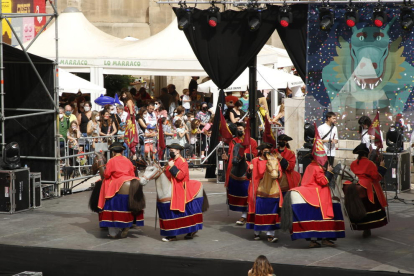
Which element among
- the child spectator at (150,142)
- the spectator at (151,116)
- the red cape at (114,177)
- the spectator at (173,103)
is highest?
the spectator at (173,103)

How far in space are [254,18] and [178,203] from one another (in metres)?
4.87

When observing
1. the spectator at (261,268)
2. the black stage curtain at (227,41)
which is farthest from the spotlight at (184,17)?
the spectator at (261,268)

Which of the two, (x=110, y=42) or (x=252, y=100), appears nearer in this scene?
(x=252, y=100)

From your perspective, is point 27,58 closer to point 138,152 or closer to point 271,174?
point 138,152

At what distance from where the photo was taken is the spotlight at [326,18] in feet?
47.0

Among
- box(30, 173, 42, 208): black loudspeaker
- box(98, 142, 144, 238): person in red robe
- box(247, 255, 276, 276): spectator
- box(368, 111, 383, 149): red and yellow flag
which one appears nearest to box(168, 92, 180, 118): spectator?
box(30, 173, 42, 208): black loudspeaker

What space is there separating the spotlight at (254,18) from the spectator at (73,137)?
444cm

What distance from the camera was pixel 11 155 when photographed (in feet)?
47.2

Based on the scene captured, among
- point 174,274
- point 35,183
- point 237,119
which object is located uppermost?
point 237,119

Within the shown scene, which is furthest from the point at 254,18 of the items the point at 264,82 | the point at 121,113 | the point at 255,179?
the point at 264,82

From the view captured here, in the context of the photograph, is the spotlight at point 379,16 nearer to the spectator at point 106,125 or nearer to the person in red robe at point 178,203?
the person in red robe at point 178,203

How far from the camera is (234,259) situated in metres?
11.0

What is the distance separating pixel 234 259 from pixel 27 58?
256 inches

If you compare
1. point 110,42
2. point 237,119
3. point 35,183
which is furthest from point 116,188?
point 110,42
